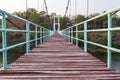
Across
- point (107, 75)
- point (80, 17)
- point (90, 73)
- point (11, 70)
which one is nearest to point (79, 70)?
point (90, 73)

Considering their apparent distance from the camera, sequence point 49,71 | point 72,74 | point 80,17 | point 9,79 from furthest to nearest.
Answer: point 80,17 < point 49,71 < point 72,74 < point 9,79

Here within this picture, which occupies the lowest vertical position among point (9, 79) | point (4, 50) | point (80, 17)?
point (9, 79)

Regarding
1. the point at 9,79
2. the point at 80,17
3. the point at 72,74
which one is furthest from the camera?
the point at 80,17

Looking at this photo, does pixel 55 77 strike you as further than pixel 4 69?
No

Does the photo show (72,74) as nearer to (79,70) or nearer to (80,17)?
(79,70)

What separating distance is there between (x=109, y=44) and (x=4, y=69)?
1.21 meters

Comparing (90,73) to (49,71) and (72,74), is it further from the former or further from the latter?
(49,71)

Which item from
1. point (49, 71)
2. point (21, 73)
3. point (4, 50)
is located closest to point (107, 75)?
point (49, 71)

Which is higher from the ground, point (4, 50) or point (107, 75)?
point (4, 50)

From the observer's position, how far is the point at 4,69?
336 cm

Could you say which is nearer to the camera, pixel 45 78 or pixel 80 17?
pixel 45 78

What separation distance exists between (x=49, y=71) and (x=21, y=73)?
0.32 metres

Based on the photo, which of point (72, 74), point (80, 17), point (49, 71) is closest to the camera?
point (72, 74)

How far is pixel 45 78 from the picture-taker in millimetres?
2861
